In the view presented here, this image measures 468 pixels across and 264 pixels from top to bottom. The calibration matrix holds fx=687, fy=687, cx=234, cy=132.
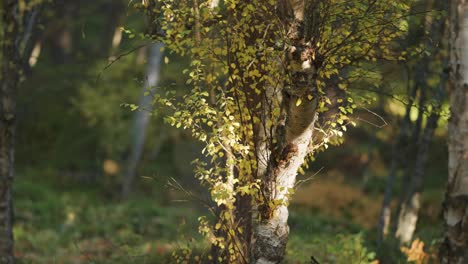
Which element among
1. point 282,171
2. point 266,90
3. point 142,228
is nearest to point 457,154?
point 282,171

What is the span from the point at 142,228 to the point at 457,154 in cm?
1144

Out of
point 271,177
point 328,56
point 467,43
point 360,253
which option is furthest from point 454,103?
point 360,253

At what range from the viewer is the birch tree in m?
6.39

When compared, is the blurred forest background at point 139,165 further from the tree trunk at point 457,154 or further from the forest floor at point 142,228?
the tree trunk at point 457,154

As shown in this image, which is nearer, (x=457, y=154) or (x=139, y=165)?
(x=457, y=154)

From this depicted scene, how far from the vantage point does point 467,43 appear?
17.1 ft

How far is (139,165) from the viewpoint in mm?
25812

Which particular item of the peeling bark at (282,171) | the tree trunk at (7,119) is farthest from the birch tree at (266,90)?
the tree trunk at (7,119)

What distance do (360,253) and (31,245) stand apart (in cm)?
820

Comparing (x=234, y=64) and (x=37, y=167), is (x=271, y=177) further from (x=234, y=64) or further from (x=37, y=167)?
(x=37, y=167)

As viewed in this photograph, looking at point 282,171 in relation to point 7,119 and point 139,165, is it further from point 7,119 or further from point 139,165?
point 139,165

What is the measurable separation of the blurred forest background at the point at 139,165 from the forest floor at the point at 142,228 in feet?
0.15

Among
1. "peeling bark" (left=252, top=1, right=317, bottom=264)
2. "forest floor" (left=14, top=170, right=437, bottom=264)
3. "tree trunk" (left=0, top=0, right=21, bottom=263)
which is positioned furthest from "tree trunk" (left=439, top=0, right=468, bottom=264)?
"tree trunk" (left=0, top=0, right=21, bottom=263)

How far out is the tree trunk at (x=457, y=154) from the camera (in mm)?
5273
